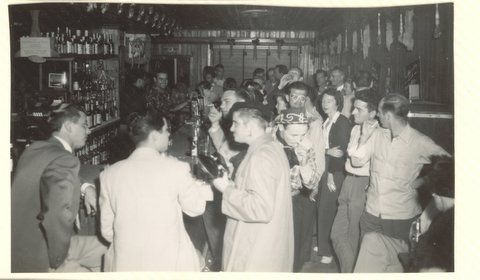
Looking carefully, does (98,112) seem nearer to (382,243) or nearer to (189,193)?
(189,193)

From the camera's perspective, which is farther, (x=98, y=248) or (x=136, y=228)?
(x=98, y=248)

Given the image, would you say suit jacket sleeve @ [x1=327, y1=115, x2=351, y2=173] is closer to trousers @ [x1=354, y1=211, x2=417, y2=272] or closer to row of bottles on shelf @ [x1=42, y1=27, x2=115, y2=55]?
trousers @ [x1=354, y1=211, x2=417, y2=272]

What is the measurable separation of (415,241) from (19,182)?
1.62 meters

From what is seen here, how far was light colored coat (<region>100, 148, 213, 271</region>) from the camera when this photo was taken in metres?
1.51

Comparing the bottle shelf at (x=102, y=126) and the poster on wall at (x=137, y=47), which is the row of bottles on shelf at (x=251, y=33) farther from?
the bottle shelf at (x=102, y=126)

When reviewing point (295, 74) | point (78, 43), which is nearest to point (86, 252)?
point (78, 43)

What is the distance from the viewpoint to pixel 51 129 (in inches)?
75.2

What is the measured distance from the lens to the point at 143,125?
159cm

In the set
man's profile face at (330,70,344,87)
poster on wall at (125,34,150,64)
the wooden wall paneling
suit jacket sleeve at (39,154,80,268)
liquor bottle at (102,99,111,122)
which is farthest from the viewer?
the wooden wall paneling

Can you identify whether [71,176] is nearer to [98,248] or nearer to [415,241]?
[98,248]

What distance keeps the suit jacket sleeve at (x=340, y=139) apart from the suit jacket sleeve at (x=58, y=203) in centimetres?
156

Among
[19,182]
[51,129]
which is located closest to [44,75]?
[51,129]

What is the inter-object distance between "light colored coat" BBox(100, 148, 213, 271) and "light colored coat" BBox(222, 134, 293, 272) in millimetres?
145

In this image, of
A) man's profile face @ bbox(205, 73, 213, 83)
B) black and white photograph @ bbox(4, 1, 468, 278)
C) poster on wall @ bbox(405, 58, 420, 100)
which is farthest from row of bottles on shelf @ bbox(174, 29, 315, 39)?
poster on wall @ bbox(405, 58, 420, 100)
